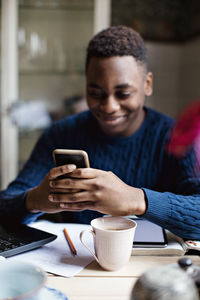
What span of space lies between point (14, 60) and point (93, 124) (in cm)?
143

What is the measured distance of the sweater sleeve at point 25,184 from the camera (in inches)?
41.1

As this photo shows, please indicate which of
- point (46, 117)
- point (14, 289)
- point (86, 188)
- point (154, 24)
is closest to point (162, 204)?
point (86, 188)

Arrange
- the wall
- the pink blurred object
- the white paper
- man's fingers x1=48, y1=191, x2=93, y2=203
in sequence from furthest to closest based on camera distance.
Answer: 1. the wall
2. man's fingers x1=48, y1=191, x2=93, y2=203
3. the white paper
4. the pink blurred object

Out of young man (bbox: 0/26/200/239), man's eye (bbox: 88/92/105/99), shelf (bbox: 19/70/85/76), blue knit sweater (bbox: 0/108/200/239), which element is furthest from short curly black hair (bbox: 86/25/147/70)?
shelf (bbox: 19/70/85/76)

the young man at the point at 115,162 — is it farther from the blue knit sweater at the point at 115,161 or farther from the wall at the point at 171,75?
the wall at the point at 171,75

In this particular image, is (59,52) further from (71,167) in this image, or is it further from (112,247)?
(112,247)

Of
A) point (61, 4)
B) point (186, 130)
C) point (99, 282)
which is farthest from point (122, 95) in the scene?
point (61, 4)

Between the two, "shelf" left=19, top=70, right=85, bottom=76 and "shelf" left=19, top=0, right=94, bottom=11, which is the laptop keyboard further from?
"shelf" left=19, top=0, right=94, bottom=11

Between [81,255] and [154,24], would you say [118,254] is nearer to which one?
[81,255]

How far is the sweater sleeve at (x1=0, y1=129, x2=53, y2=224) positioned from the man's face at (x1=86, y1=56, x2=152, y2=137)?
0.26m

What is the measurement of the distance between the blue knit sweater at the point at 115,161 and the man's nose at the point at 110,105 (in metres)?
0.17

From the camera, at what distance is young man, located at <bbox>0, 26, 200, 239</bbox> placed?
851 mm

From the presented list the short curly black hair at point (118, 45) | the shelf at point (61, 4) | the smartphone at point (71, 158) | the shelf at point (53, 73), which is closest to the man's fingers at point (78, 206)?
the smartphone at point (71, 158)

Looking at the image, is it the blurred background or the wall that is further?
the wall
